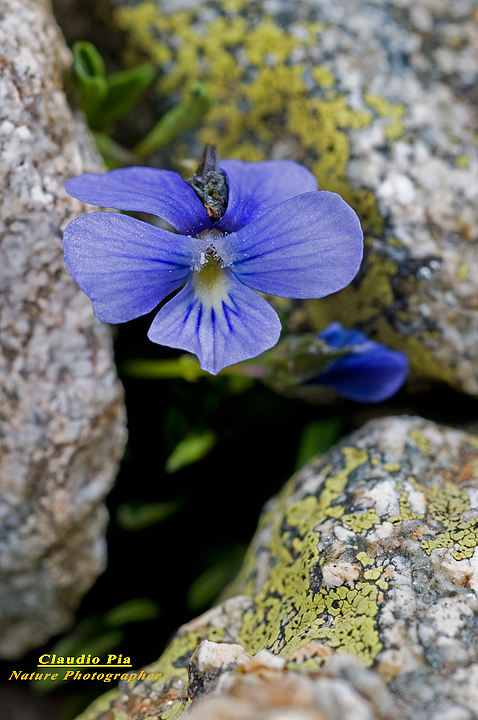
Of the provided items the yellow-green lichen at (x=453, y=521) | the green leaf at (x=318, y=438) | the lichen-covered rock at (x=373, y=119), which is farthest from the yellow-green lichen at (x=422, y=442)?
the green leaf at (x=318, y=438)

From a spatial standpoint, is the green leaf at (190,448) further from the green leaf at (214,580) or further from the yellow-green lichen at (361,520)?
the yellow-green lichen at (361,520)

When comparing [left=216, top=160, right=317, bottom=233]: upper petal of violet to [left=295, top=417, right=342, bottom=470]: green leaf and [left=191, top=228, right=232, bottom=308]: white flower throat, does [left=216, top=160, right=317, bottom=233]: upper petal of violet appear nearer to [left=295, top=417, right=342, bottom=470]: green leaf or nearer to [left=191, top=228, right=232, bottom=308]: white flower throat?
[left=191, top=228, right=232, bottom=308]: white flower throat

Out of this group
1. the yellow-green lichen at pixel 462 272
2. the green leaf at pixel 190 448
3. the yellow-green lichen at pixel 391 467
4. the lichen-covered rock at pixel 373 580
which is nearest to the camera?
the lichen-covered rock at pixel 373 580

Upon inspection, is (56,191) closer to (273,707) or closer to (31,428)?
(31,428)

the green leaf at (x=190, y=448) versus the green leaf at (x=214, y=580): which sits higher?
the green leaf at (x=190, y=448)

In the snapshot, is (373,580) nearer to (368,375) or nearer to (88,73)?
(368,375)

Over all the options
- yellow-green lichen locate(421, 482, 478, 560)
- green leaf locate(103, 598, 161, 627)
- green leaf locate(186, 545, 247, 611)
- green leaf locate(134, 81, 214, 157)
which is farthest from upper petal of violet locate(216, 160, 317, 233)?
green leaf locate(103, 598, 161, 627)
